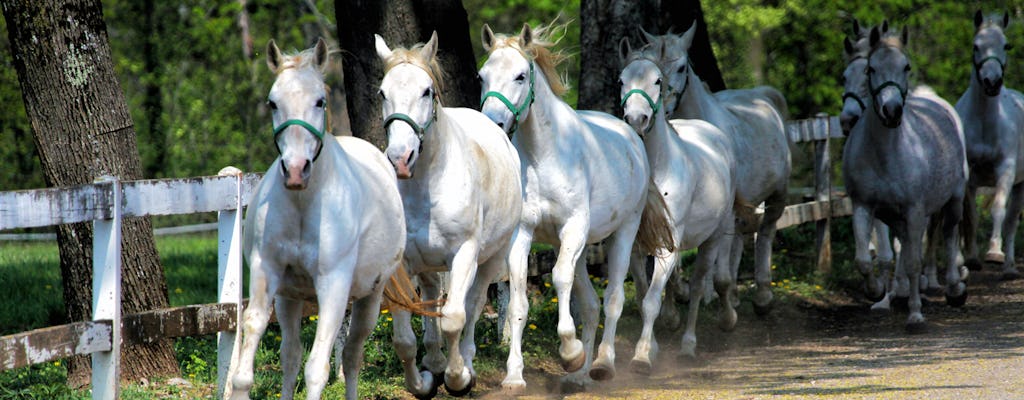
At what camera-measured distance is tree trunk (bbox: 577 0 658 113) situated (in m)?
10.7

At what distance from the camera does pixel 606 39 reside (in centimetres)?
1079

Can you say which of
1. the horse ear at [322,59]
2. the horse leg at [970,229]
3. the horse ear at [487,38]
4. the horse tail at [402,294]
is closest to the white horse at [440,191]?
the horse tail at [402,294]

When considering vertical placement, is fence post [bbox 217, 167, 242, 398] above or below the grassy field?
above

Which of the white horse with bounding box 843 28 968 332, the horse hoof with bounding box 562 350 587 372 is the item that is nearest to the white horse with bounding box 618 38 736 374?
the horse hoof with bounding box 562 350 587 372

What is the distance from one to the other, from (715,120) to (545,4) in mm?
15785

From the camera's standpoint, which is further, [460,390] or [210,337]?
[210,337]

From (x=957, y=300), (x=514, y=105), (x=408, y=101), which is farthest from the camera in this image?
(x=957, y=300)

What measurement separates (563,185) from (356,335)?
1826 mm

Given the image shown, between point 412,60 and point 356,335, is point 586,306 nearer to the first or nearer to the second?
point 356,335

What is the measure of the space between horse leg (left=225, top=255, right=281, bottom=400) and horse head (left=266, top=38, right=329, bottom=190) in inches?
20.4

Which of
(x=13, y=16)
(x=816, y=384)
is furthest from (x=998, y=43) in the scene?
(x=13, y=16)

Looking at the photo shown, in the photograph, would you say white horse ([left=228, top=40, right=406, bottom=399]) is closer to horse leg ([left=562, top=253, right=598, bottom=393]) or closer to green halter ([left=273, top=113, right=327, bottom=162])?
green halter ([left=273, top=113, right=327, bottom=162])

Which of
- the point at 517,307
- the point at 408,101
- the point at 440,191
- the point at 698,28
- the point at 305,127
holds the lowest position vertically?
the point at 517,307

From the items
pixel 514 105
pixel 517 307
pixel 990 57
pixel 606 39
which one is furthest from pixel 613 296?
pixel 990 57
